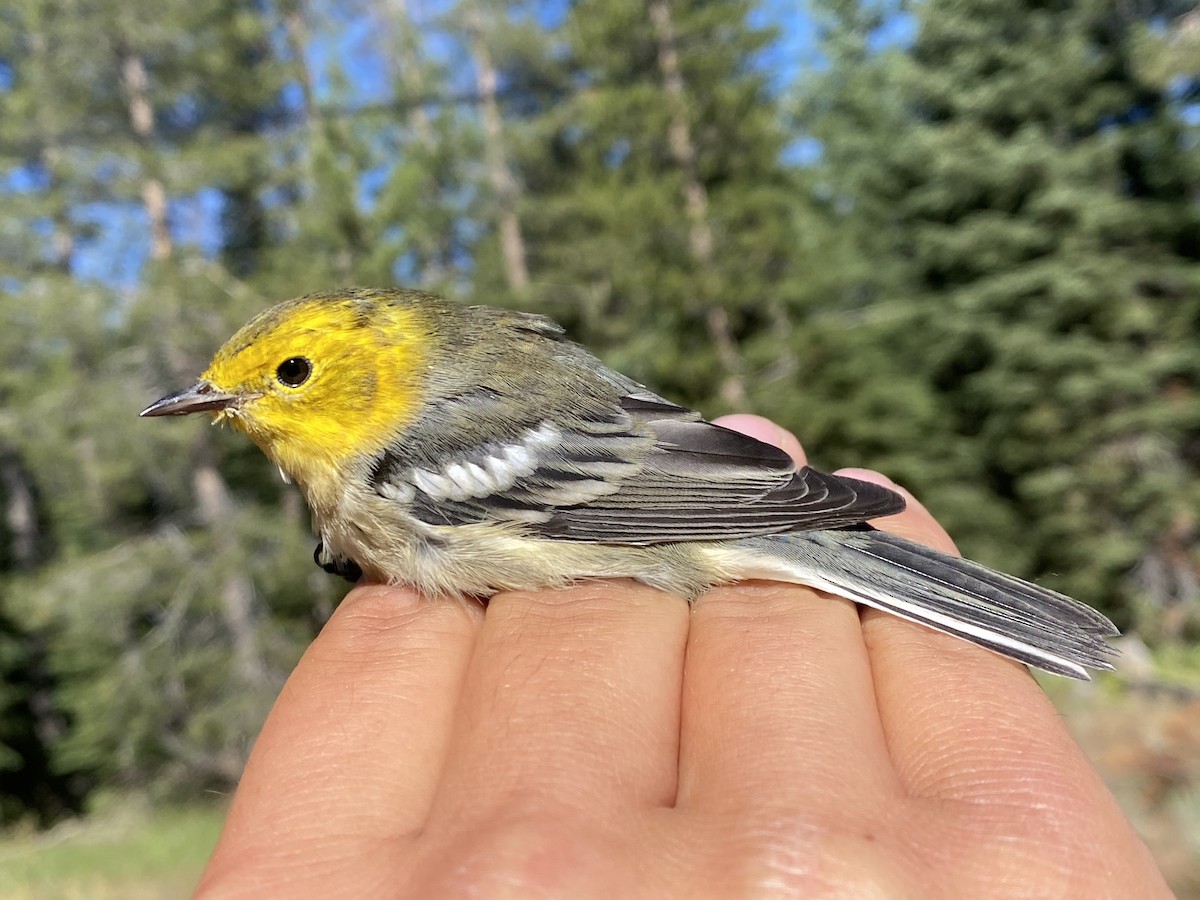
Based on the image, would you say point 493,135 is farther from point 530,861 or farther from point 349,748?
point 530,861

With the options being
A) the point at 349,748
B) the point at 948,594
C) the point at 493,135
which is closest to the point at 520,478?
the point at 349,748

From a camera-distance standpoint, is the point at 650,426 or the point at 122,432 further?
the point at 122,432

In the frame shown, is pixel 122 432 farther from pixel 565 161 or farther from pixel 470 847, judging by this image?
pixel 565 161

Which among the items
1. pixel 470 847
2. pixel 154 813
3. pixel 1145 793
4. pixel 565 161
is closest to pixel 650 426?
pixel 470 847

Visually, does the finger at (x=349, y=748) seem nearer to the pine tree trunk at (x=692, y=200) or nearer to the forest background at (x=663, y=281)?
the forest background at (x=663, y=281)

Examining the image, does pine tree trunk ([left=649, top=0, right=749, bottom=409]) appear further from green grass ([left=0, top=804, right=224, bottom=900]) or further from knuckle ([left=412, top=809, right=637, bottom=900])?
knuckle ([left=412, top=809, right=637, bottom=900])
